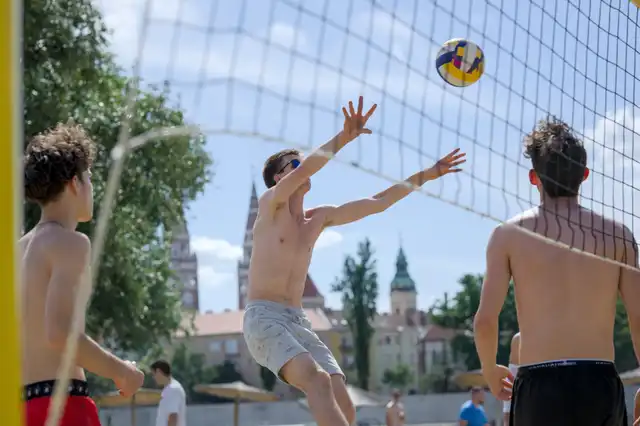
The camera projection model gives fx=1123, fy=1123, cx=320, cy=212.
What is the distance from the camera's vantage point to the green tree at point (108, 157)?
19828 mm

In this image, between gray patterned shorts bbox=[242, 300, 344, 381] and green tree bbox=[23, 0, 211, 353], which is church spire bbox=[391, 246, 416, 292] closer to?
green tree bbox=[23, 0, 211, 353]

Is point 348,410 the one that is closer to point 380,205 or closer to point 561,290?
point 380,205

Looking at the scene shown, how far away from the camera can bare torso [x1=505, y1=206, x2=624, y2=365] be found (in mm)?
4355

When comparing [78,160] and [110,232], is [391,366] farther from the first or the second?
[78,160]

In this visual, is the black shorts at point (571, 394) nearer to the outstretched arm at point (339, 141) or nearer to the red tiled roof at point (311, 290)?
the outstretched arm at point (339, 141)

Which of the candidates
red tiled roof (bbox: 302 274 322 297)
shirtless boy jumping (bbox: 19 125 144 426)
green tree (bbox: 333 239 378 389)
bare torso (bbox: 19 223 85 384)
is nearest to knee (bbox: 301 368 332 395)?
shirtless boy jumping (bbox: 19 125 144 426)

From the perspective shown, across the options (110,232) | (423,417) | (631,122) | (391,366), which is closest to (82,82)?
(110,232)

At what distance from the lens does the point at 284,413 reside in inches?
2854

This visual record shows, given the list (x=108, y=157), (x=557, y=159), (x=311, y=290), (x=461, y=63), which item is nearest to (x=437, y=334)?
(x=311, y=290)

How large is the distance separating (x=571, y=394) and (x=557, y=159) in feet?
3.15

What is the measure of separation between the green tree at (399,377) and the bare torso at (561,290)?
332ft

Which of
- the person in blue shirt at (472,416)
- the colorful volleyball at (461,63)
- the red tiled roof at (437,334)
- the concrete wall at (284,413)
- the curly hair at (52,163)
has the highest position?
the red tiled roof at (437,334)

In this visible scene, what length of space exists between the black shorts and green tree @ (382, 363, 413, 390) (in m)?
101

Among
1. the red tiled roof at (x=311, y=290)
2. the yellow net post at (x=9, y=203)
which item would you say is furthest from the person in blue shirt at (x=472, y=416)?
the red tiled roof at (x=311, y=290)
